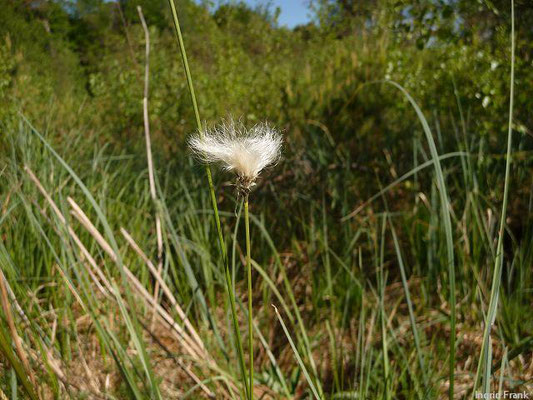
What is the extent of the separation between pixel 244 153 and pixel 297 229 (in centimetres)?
170

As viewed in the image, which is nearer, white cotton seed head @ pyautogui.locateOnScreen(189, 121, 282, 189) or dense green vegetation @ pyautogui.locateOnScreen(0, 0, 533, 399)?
white cotton seed head @ pyautogui.locateOnScreen(189, 121, 282, 189)

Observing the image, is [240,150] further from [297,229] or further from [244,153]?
[297,229]

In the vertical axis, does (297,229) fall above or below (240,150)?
below

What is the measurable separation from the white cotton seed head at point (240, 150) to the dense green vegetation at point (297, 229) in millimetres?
153

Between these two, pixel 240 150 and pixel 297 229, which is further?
pixel 297 229

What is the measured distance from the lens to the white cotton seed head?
47 cm

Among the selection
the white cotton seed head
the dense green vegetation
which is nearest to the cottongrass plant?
the white cotton seed head

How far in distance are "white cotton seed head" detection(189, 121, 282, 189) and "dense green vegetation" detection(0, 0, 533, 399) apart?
15 centimetres

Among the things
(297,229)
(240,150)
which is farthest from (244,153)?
(297,229)

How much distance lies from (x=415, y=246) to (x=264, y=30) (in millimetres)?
4514

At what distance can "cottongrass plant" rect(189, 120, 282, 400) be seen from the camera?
461 mm

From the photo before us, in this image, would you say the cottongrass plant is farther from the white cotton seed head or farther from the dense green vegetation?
the dense green vegetation

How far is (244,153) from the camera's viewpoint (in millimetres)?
479

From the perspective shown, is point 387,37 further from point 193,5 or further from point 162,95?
point 193,5
